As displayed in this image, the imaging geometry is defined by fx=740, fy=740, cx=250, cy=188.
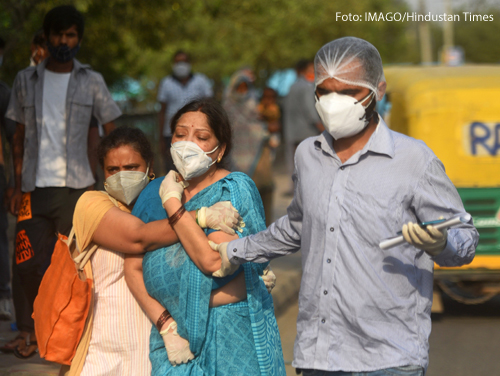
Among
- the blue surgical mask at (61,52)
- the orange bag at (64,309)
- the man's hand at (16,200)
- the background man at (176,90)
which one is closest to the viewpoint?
the orange bag at (64,309)

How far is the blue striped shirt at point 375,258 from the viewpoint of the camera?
2514 mm

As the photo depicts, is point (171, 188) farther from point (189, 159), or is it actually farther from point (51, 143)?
point (51, 143)

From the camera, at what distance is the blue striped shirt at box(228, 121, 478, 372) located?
2514 mm

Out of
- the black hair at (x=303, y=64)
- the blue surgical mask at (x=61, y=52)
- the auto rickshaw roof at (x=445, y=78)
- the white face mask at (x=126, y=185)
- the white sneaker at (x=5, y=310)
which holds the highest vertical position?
the black hair at (x=303, y=64)

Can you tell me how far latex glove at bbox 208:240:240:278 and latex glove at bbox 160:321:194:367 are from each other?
1.01 ft

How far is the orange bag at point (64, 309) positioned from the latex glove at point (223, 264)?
0.64m

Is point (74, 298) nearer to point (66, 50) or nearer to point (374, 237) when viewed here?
point (374, 237)

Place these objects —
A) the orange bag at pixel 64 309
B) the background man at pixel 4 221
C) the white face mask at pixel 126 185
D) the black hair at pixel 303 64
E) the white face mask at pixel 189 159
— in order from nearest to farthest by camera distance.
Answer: the white face mask at pixel 189 159 < the orange bag at pixel 64 309 < the white face mask at pixel 126 185 < the background man at pixel 4 221 < the black hair at pixel 303 64

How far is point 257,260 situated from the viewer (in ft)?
9.45

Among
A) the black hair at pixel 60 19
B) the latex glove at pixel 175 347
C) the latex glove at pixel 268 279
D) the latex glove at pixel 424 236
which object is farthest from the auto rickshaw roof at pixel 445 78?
the latex glove at pixel 424 236

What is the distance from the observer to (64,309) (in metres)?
3.19

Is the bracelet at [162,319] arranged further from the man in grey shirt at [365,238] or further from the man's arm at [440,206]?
the man's arm at [440,206]

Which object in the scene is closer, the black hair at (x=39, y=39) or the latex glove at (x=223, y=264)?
the latex glove at (x=223, y=264)

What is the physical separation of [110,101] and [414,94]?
2886 mm
